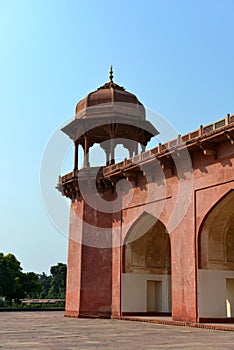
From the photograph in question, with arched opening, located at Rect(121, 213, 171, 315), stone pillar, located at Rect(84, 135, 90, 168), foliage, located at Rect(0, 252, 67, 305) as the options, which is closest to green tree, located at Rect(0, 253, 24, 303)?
foliage, located at Rect(0, 252, 67, 305)

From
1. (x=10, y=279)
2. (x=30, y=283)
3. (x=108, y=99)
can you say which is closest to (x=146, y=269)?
(x=108, y=99)

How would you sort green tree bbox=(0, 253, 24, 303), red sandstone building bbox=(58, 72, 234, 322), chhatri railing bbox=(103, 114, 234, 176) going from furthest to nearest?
green tree bbox=(0, 253, 24, 303) → red sandstone building bbox=(58, 72, 234, 322) → chhatri railing bbox=(103, 114, 234, 176)

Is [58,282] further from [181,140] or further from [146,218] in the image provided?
[181,140]

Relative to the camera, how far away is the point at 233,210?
1467cm

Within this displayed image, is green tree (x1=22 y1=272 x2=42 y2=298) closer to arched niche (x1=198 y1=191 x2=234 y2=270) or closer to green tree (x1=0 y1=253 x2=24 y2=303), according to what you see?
green tree (x1=0 y1=253 x2=24 y2=303)

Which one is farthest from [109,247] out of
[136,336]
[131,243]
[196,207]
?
[136,336]

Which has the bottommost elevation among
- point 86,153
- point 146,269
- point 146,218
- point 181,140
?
point 146,269

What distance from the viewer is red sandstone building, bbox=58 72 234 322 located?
563 inches

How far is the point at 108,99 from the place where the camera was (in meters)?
19.7

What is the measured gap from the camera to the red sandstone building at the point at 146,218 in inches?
563

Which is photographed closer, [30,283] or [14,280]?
[14,280]

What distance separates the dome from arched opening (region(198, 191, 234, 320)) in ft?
22.9

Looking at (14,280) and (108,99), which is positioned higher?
(108,99)

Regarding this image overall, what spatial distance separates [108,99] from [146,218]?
532cm
